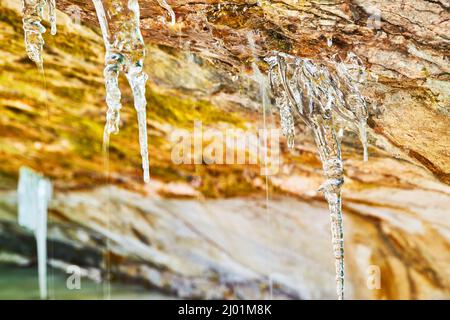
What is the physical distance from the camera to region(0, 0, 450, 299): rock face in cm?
292

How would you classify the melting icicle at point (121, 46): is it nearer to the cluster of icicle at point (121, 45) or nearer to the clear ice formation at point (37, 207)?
the cluster of icicle at point (121, 45)

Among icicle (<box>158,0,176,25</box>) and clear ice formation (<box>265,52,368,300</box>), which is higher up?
icicle (<box>158,0,176,25</box>)

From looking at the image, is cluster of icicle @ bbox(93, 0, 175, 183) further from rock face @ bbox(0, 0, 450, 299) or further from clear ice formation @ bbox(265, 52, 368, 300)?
clear ice formation @ bbox(265, 52, 368, 300)

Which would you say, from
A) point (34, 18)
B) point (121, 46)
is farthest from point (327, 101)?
point (34, 18)

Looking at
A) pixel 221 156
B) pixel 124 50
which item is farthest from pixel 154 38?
pixel 221 156

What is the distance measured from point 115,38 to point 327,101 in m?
1.20

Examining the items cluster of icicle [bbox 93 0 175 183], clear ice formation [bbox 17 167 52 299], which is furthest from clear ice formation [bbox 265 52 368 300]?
clear ice formation [bbox 17 167 52 299]

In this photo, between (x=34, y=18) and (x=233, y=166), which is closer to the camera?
(x=34, y=18)

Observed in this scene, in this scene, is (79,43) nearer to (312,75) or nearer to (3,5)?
(3,5)

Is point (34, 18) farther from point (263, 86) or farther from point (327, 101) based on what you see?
point (327, 101)

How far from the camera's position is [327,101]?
3.40 m

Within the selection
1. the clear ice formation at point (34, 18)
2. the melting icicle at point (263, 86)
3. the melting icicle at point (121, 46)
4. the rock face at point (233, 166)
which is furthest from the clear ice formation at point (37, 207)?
the melting icicle at point (121, 46)

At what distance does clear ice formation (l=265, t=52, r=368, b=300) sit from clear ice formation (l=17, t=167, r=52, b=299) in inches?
173

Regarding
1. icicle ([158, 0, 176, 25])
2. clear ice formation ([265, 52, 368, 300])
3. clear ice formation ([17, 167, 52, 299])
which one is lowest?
clear ice formation ([265, 52, 368, 300])
